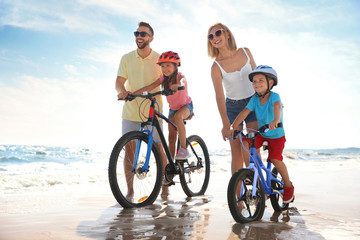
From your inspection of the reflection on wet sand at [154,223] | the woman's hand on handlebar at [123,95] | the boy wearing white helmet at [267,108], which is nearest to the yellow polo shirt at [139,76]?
the woman's hand on handlebar at [123,95]

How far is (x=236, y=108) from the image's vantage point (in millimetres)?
3736

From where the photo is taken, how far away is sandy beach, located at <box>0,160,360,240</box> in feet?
8.73

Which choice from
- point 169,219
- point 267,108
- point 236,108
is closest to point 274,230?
point 169,219

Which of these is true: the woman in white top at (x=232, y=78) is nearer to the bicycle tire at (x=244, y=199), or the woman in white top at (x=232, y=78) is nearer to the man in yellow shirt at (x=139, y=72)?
the bicycle tire at (x=244, y=199)

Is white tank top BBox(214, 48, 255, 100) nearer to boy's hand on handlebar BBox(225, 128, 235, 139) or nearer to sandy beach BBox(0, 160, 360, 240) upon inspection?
boy's hand on handlebar BBox(225, 128, 235, 139)

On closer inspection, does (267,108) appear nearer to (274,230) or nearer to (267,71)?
(267,71)

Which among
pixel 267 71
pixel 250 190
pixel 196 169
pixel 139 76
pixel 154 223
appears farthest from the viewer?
pixel 196 169

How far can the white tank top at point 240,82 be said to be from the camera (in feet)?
12.1

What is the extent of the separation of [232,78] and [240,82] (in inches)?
3.9

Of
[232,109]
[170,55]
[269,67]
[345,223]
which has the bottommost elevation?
[345,223]

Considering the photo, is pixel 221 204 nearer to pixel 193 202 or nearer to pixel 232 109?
pixel 193 202

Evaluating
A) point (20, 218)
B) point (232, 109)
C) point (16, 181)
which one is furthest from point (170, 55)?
point (16, 181)

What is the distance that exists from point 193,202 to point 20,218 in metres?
2.06

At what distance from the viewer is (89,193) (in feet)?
17.4
